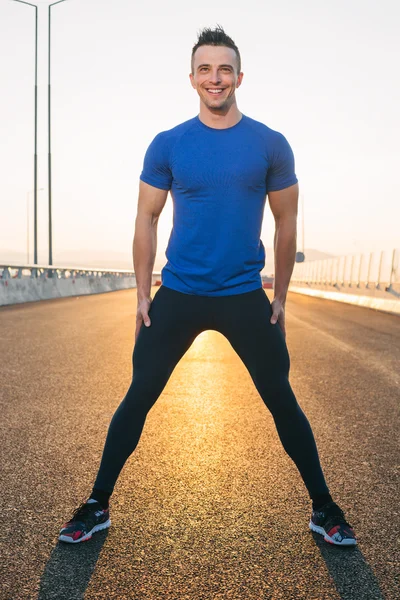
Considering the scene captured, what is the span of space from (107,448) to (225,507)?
0.74m

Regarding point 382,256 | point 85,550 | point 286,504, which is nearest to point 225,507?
point 286,504

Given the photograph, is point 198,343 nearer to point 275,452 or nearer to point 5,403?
point 5,403

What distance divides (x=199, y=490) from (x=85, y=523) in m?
0.88

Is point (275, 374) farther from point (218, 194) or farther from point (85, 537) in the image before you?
point (85, 537)

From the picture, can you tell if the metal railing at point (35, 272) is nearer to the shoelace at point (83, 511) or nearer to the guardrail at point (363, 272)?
the guardrail at point (363, 272)

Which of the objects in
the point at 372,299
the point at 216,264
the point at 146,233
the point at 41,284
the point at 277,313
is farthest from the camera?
the point at 41,284

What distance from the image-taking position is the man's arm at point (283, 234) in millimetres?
3496

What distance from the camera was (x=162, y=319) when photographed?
11.1 ft

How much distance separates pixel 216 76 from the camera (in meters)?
3.41

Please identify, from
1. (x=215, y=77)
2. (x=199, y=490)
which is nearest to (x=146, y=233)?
(x=215, y=77)

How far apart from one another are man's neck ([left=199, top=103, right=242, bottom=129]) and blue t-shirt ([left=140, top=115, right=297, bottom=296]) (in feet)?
0.09

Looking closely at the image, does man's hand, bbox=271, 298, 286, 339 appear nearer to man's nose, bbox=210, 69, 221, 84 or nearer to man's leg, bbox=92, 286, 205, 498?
man's leg, bbox=92, 286, 205, 498

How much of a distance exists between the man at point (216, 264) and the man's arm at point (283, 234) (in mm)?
15

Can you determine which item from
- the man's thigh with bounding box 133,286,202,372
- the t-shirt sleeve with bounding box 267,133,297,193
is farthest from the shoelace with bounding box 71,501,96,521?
the t-shirt sleeve with bounding box 267,133,297,193
